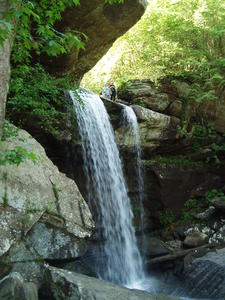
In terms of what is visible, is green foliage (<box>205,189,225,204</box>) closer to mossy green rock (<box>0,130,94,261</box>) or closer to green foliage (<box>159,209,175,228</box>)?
green foliage (<box>159,209,175,228</box>)

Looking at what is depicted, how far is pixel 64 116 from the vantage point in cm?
927

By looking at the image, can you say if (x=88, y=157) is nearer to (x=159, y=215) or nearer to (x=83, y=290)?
(x=159, y=215)

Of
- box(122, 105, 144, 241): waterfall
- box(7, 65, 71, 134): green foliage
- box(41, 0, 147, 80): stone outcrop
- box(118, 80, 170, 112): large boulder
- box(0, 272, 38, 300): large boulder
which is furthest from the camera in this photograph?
box(118, 80, 170, 112): large boulder

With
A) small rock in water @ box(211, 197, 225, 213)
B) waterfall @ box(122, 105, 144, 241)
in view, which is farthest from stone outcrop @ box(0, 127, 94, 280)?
small rock in water @ box(211, 197, 225, 213)

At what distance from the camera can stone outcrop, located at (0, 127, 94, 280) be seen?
16.1 feet

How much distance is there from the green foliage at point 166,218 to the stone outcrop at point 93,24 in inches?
239

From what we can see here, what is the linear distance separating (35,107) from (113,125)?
399cm

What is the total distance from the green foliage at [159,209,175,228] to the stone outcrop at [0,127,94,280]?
6779mm

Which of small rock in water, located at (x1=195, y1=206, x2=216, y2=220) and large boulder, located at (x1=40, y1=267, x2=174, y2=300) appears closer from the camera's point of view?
large boulder, located at (x1=40, y1=267, x2=174, y2=300)

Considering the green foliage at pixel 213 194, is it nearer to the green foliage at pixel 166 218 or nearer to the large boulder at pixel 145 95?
the green foliage at pixel 166 218

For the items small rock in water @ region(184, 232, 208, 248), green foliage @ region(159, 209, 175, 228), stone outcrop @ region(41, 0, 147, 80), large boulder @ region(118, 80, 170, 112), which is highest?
stone outcrop @ region(41, 0, 147, 80)

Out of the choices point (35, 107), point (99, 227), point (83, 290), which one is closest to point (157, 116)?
point (99, 227)

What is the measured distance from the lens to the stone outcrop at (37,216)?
4.91 m

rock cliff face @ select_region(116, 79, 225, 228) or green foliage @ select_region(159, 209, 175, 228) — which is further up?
rock cliff face @ select_region(116, 79, 225, 228)
